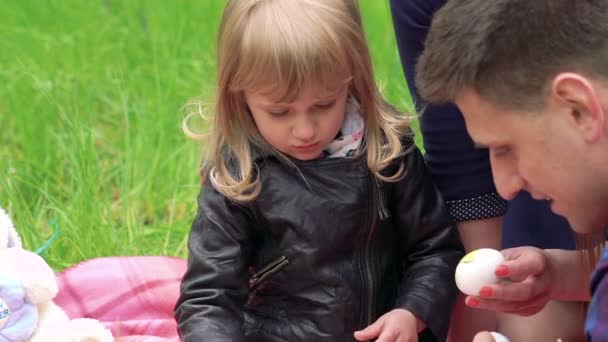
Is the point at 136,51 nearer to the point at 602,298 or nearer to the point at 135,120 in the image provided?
the point at 135,120

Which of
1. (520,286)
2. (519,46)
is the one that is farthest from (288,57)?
(520,286)

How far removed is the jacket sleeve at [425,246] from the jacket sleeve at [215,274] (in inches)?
13.5

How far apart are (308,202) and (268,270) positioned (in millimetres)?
171

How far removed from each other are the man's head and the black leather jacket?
483mm

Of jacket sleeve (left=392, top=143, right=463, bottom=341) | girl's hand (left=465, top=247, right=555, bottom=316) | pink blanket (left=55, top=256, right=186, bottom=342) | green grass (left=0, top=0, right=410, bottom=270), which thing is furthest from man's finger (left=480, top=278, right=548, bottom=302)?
pink blanket (left=55, top=256, right=186, bottom=342)

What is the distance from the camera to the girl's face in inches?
84.4

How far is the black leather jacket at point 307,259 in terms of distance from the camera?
2221mm

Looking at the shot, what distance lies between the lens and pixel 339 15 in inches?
85.5

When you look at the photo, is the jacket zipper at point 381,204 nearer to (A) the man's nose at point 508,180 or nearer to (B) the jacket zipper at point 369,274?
(B) the jacket zipper at point 369,274

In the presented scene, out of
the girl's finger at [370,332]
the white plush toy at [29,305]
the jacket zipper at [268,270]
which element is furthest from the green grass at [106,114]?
the girl's finger at [370,332]

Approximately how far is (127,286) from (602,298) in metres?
1.46

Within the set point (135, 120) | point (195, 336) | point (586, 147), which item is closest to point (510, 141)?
point (586, 147)

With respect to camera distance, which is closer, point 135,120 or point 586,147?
point 586,147

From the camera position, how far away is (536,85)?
1702 mm
